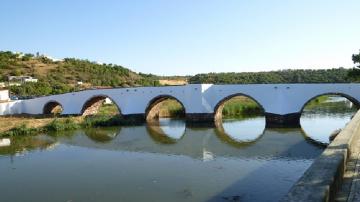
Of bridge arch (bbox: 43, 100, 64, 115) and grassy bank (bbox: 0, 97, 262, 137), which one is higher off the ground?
bridge arch (bbox: 43, 100, 64, 115)

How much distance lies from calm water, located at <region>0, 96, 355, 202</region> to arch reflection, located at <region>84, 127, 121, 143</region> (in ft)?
0.18

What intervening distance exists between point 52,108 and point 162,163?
2102 centimetres

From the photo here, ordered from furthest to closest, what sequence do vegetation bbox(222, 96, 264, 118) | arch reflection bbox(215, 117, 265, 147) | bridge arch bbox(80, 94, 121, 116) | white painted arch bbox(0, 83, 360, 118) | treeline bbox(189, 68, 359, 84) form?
treeline bbox(189, 68, 359, 84) < vegetation bbox(222, 96, 264, 118) < bridge arch bbox(80, 94, 121, 116) < white painted arch bbox(0, 83, 360, 118) < arch reflection bbox(215, 117, 265, 147)

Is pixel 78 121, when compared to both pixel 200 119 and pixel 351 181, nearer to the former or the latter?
pixel 200 119

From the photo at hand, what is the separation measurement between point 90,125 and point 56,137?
3.51m

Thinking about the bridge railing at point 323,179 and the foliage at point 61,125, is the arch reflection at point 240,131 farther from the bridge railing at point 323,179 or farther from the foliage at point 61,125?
the bridge railing at point 323,179

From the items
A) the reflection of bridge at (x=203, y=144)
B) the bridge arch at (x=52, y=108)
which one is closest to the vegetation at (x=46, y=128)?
the reflection of bridge at (x=203, y=144)

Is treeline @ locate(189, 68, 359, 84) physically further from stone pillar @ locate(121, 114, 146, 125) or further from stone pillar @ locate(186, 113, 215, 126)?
stone pillar @ locate(186, 113, 215, 126)

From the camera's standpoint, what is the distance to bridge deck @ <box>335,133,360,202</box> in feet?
21.0

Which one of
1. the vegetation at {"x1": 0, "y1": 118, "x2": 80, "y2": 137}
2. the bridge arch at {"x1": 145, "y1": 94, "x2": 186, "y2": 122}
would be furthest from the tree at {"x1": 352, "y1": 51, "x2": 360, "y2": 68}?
the vegetation at {"x1": 0, "y1": 118, "x2": 80, "y2": 137}

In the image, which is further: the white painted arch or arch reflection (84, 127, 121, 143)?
the white painted arch

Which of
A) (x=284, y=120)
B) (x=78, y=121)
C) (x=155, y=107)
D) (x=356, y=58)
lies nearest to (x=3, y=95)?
(x=78, y=121)

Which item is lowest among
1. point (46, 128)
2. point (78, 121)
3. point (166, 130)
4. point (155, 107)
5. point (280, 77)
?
point (166, 130)

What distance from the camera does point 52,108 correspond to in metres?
33.3
